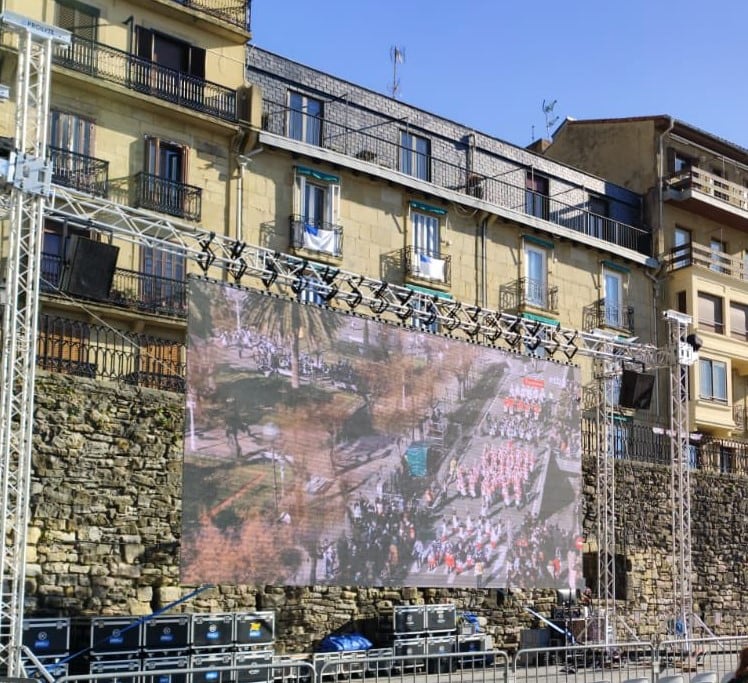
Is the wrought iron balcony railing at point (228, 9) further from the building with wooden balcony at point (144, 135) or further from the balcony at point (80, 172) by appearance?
the balcony at point (80, 172)

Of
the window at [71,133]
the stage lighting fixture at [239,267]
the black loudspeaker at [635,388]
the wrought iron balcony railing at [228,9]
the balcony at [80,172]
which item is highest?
the wrought iron balcony railing at [228,9]

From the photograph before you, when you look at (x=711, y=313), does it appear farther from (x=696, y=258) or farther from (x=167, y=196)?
(x=167, y=196)

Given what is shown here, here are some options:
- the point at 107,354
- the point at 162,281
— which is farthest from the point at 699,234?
the point at 107,354

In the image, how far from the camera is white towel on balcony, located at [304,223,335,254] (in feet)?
72.3

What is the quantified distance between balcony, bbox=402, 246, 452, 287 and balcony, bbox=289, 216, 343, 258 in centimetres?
173

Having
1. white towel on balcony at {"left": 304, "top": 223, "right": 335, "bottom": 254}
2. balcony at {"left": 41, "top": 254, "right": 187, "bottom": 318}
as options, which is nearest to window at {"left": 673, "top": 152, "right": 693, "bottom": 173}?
white towel on balcony at {"left": 304, "top": 223, "right": 335, "bottom": 254}

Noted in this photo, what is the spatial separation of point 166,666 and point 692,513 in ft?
43.9

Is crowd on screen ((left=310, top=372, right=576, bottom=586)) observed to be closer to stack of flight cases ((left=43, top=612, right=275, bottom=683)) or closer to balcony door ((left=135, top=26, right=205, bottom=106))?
stack of flight cases ((left=43, top=612, right=275, bottom=683))

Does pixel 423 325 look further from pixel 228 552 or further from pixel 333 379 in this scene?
pixel 228 552

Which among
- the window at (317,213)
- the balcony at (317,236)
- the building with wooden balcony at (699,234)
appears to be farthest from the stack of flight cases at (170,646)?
the building with wooden balcony at (699,234)

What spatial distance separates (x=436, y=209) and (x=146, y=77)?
22.7ft

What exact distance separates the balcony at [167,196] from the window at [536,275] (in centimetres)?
860

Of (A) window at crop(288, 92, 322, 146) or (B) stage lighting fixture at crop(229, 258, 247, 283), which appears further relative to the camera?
(A) window at crop(288, 92, 322, 146)

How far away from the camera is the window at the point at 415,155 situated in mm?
24281
